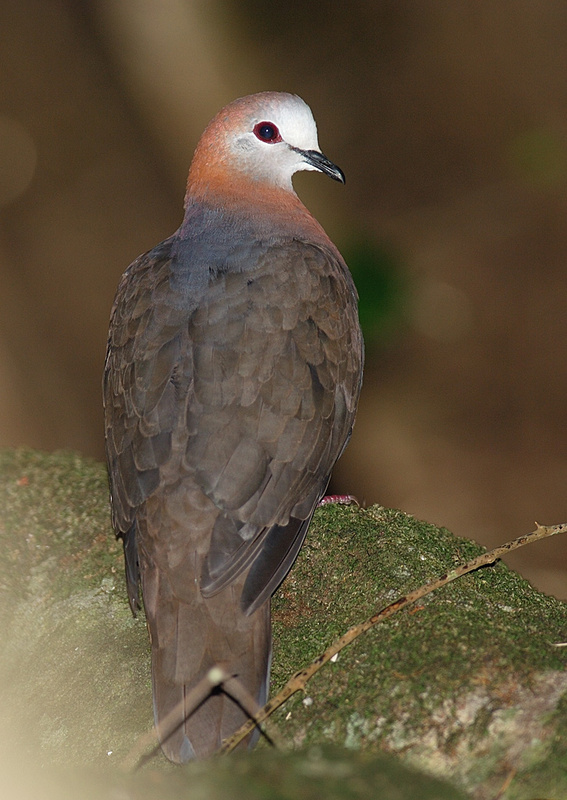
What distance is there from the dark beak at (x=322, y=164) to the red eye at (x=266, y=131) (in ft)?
0.54

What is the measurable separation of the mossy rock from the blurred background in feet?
11.9

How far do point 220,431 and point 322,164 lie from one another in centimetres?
182

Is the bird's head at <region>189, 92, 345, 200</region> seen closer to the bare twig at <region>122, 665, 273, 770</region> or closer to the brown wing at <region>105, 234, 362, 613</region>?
the brown wing at <region>105, 234, 362, 613</region>

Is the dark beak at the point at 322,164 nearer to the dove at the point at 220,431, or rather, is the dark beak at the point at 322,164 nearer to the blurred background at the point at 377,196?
the dove at the point at 220,431

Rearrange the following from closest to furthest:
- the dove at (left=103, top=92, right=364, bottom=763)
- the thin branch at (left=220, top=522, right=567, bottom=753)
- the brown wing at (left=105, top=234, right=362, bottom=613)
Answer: the thin branch at (left=220, top=522, right=567, bottom=753) < the dove at (left=103, top=92, right=364, bottom=763) < the brown wing at (left=105, top=234, right=362, bottom=613)

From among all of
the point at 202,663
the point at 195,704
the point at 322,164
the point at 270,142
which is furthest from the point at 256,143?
the point at 195,704

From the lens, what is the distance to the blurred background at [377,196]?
709 cm

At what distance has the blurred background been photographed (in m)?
7.09

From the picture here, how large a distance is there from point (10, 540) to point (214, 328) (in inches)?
50.5

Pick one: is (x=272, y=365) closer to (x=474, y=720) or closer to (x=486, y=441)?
(x=474, y=720)

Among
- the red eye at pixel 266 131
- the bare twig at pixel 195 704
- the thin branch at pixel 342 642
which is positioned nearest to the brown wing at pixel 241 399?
the bare twig at pixel 195 704

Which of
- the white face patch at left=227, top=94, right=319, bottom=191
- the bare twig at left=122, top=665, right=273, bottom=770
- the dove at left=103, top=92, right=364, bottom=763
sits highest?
the white face patch at left=227, top=94, right=319, bottom=191

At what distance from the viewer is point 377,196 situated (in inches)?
307

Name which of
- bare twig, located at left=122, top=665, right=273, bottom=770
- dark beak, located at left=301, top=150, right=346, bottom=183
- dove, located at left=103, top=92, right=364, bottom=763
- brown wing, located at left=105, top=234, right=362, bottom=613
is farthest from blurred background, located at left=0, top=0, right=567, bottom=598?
bare twig, located at left=122, top=665, right=273, bottom=770
